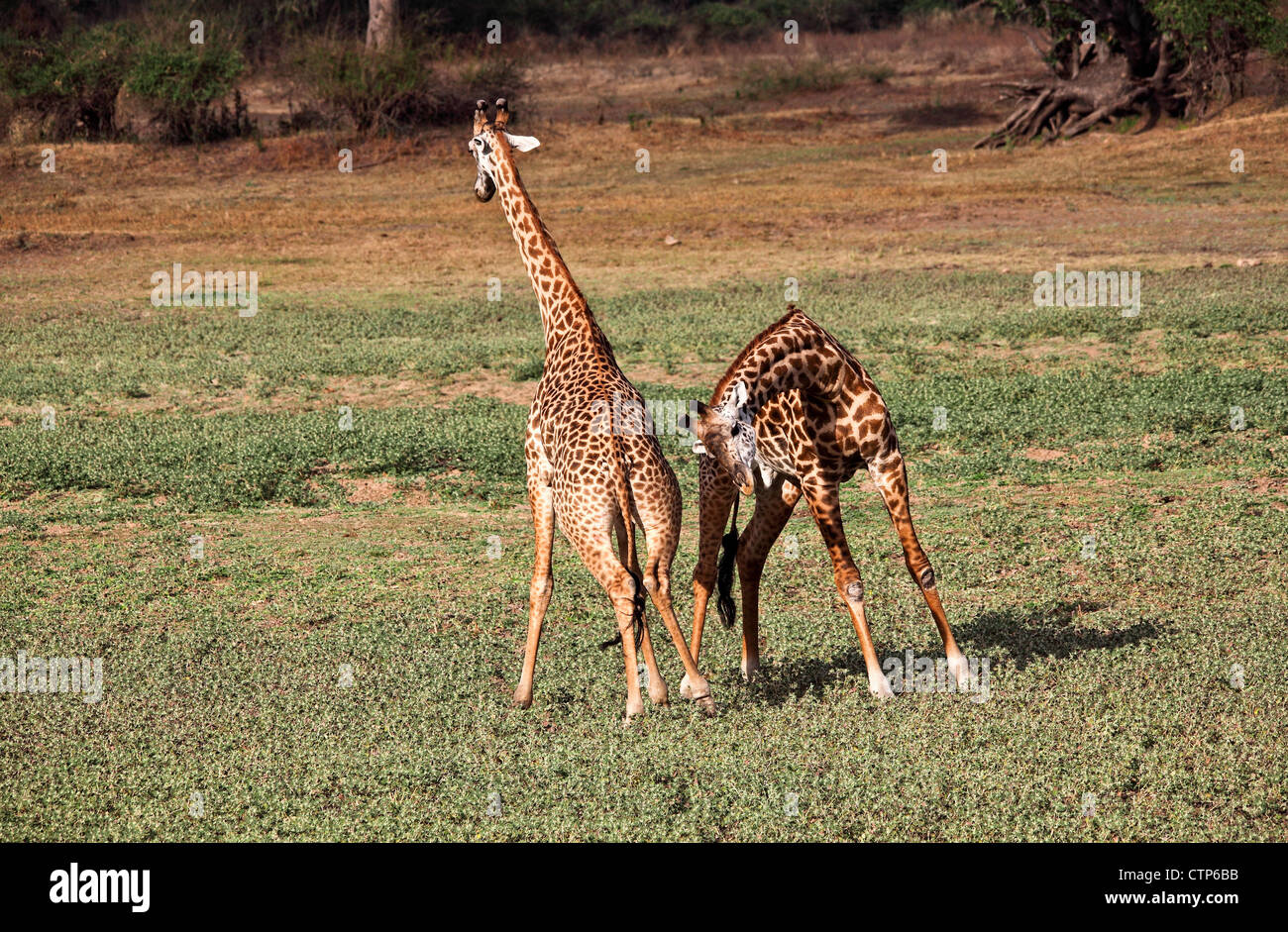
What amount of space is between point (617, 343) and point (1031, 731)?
32.3ft

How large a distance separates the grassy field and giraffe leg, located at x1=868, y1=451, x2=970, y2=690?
248 mm

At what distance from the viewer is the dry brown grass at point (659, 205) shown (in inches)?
804

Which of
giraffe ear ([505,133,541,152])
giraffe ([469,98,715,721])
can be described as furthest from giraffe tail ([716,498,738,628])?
giraffe ear ([505,133,541,152])

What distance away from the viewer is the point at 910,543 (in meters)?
7.26

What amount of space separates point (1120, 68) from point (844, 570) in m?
25.3

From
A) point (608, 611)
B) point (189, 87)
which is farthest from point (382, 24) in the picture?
point (608, 611)

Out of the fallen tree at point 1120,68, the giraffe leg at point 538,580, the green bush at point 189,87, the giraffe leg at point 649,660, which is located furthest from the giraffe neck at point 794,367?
the green bush at point 189,87

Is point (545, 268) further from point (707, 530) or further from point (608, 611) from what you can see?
point (608, 611)

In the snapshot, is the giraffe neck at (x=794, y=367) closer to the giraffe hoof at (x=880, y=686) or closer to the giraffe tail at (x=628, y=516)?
the giraffe tail at (x=628, y=516)

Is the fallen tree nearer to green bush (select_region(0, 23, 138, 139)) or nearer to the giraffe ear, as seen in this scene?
green bush (select_region(0, 23, 138, 139))

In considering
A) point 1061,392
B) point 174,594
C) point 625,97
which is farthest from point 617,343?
point 625,97

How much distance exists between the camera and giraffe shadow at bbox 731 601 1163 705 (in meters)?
7.59

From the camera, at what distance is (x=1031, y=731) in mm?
6809
